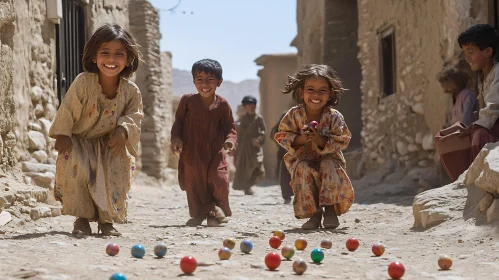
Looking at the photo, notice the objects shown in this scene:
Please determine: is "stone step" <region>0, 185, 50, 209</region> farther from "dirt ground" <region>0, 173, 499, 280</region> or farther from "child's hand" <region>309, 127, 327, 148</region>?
"child's hand" <region>309, 127, 327, 148</region>

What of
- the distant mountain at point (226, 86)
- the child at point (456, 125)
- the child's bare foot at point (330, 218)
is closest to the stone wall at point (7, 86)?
the child's bare foot at point (330, 218)

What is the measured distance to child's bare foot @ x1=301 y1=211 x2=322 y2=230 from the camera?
5.48m

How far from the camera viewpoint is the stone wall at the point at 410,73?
8.03 meters

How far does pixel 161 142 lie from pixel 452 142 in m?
10.0

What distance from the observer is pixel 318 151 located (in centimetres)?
549

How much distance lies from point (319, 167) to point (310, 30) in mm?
11368

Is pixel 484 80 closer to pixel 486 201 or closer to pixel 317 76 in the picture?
pixel 317 76

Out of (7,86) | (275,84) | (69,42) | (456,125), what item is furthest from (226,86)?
(456,125)

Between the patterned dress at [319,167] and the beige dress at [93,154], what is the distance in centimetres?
119

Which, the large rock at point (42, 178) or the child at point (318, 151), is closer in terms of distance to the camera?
the child at point (318, 151)

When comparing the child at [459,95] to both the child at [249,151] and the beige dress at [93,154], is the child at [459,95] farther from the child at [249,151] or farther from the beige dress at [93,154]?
the child at [249,151]

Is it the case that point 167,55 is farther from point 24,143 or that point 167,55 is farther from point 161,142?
point 24,143

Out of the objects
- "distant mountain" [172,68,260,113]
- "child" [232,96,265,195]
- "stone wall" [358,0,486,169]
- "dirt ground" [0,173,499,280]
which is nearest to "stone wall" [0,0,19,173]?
"dirt ground" [0,173,499,280]

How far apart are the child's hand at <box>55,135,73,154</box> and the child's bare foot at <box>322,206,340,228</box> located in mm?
1946
